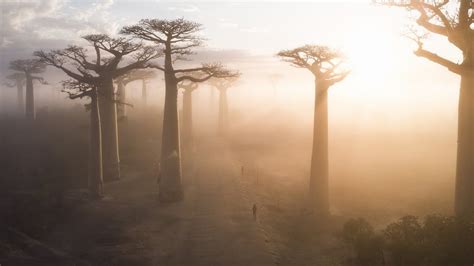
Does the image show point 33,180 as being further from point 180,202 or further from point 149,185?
point 180,202

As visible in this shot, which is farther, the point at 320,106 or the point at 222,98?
the point at 222,98

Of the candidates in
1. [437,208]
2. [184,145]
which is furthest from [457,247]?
[184,145]

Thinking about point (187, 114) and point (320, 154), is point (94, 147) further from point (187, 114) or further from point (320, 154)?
point (187, 114)

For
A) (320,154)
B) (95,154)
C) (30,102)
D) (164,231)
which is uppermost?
(30,102)

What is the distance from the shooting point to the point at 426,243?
9.46 m

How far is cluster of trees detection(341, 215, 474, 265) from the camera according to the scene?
8938 millimetres

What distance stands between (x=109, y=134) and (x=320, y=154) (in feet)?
40.9

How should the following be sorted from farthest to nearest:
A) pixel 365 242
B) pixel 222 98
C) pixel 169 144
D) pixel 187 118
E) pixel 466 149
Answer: pixel 222 98 → pixel 187 118 → pixel 169 144 → pixel 466 149 → pixel 365 242

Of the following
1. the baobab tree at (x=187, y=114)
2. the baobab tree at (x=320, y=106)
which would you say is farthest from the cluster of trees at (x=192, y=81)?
the baobab tree at (x=187, y=114)

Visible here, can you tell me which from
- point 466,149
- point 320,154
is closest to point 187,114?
point 320,154

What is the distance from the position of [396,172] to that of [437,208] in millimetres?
9264

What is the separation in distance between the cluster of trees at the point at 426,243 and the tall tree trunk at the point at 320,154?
8966 mm

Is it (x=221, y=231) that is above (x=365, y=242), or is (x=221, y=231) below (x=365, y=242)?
below

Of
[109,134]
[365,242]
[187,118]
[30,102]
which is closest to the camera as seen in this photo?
[365,242]
